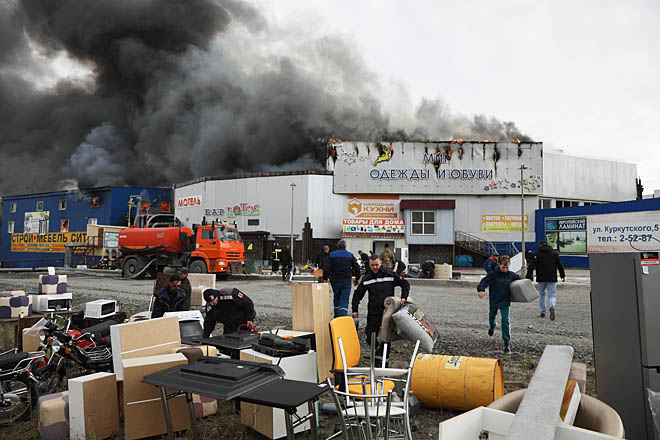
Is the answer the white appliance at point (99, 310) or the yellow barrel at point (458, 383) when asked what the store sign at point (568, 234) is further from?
the white appliance at point (99, 310)

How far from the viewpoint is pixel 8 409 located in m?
4.49

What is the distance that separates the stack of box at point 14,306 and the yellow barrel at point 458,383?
20.8ft

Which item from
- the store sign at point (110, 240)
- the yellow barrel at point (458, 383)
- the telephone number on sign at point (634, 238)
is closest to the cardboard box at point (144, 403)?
the yellow barrel at point (458, 383)

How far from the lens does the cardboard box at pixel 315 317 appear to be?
211 inches

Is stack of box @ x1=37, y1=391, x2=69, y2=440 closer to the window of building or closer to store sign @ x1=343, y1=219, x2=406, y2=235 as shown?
store sign @ x1=343, y1=219, x2=406, y2=235

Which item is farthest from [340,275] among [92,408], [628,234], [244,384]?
[628,234]

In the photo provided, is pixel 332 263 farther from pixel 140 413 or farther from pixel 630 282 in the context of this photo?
pixel 630 282

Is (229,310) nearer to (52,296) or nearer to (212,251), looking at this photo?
(52,296)

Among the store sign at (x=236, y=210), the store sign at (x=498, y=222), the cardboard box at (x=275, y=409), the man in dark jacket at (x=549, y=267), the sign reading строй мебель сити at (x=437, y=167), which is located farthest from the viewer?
the store sign at (x=236, y=210)

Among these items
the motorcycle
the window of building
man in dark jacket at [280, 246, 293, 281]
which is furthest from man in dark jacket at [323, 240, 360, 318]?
the window of building

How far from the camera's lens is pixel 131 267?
22.9 m

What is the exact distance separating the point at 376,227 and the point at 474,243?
792 centimetres

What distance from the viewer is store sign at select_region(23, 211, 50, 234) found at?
4531 cm

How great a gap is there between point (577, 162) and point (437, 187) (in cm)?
1499
